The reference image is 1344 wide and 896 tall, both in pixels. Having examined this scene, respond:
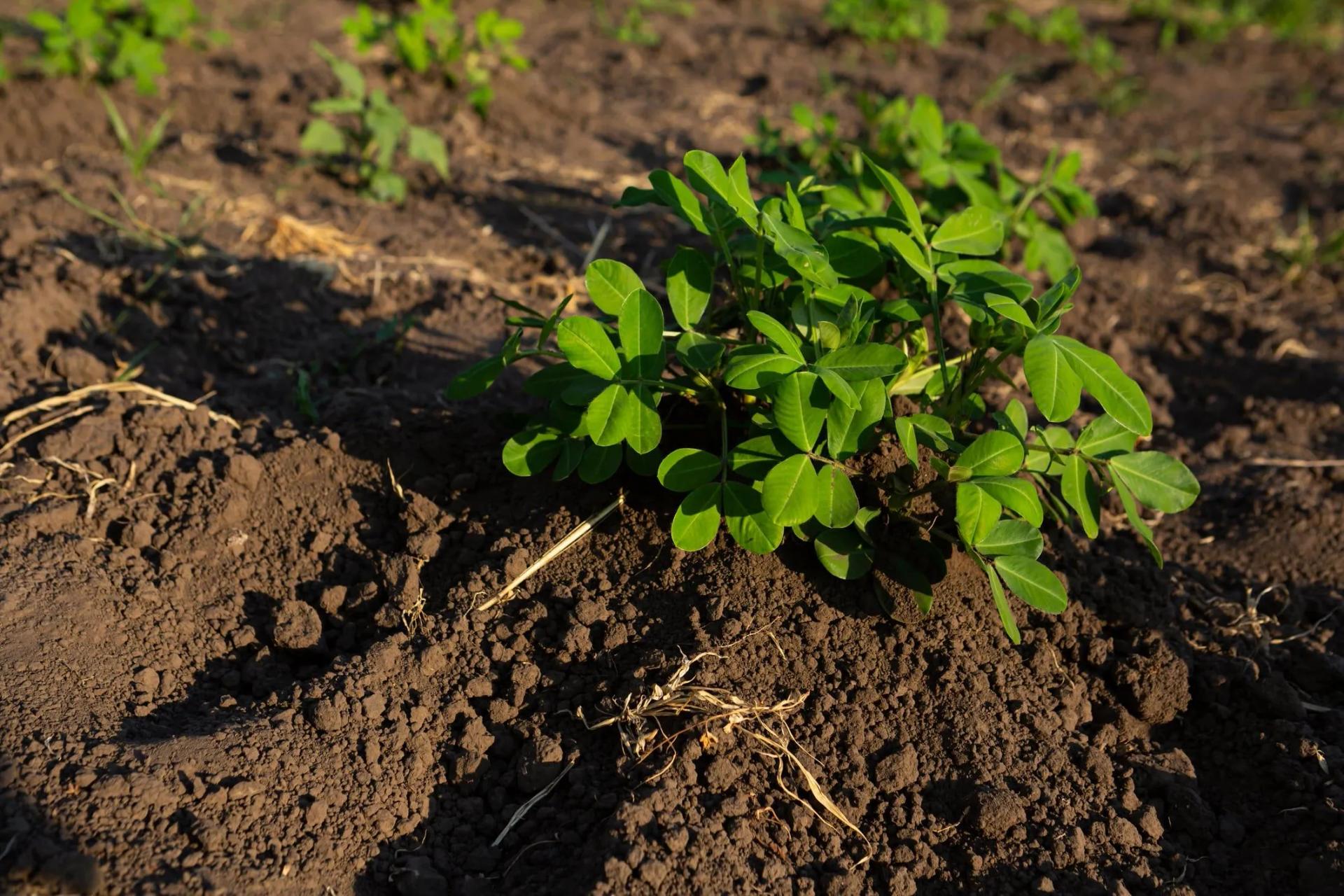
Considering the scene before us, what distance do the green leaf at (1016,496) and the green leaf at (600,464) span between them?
0.73 m

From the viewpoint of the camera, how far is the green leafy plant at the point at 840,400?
2119 millimetres

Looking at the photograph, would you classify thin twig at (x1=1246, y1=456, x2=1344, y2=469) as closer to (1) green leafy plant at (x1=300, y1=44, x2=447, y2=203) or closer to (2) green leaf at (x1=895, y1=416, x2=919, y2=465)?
(2) green leaf at (x1=895, y1=416, x2=919, y2=465)

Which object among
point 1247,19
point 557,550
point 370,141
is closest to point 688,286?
point 557,550

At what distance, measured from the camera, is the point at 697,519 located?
2.25 m

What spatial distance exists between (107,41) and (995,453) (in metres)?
4.42

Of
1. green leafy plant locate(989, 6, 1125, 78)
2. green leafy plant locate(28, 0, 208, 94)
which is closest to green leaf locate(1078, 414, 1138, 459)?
green leafy plant locate(28, 0, 208, 94)

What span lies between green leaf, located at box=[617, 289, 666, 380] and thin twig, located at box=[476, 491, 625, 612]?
382mm

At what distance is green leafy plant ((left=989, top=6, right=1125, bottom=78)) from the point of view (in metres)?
6.72

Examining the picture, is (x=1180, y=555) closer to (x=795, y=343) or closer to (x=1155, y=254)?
(x=795, y=343)

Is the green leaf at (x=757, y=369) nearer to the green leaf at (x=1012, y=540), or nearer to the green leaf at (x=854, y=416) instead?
the green leaf at (x=854, y=416)

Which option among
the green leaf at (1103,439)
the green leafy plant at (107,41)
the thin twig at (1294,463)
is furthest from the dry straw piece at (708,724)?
the green leafy plant at (107,41)

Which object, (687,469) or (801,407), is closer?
(801,407)

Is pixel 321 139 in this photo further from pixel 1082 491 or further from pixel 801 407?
pixel 1082 491

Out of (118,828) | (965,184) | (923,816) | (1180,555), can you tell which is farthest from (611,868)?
(965,184)
